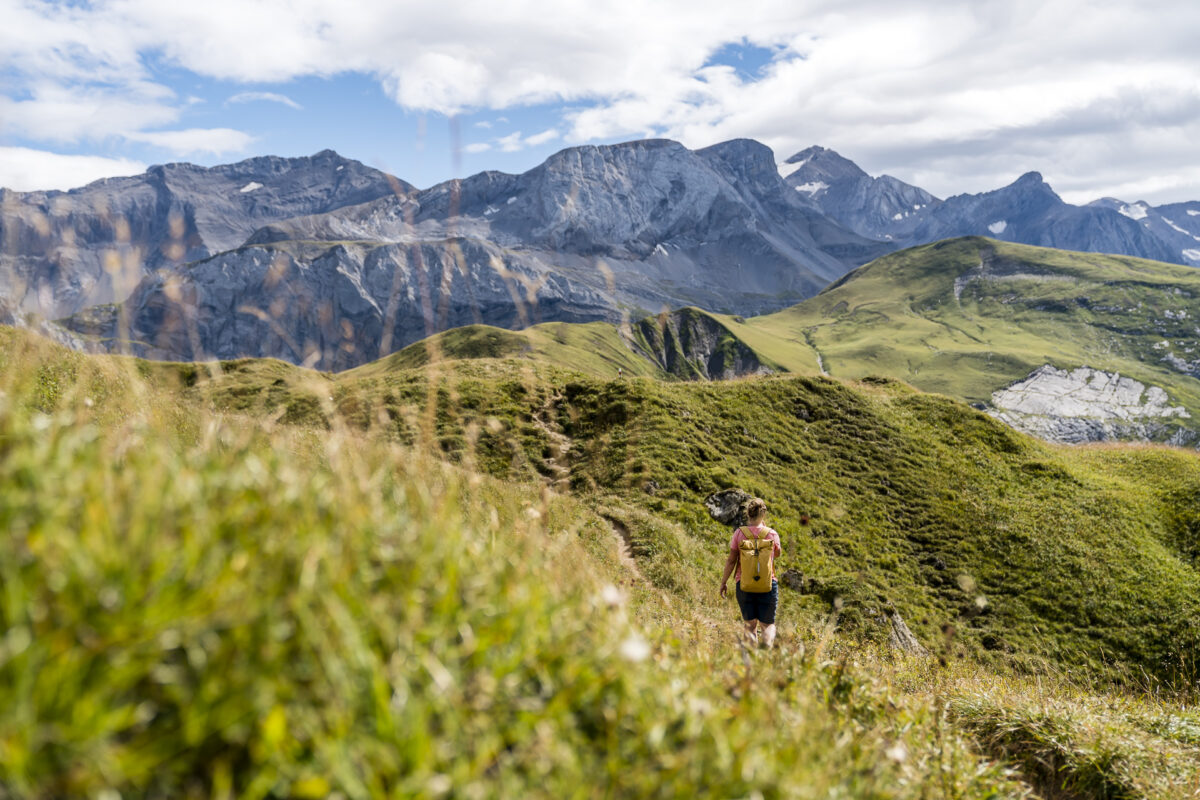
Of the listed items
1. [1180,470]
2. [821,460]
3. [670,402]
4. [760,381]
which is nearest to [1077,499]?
[1180,470]

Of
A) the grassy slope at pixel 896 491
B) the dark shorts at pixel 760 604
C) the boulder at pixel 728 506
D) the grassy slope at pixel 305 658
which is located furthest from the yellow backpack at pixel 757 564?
the boulder at pixel 728 506

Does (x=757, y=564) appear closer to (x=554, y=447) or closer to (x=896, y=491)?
(x=554, y=447)

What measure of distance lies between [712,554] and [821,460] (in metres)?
13.3

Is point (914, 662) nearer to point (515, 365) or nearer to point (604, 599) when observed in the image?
point (604, 599)

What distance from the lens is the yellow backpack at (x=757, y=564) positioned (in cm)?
1168

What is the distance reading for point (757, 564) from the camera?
461 inches

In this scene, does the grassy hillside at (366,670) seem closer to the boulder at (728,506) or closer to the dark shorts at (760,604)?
the dark shorts at (760,604)

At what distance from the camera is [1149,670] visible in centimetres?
2222

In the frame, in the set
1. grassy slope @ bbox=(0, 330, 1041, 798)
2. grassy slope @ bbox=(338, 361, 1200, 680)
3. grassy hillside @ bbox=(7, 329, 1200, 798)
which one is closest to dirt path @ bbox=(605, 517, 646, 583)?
grassy slope @ bbox=(338, 361, 1200, 680)

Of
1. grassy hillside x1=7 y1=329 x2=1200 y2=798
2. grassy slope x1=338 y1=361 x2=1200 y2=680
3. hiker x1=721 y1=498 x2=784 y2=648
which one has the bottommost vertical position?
grassy slope x1=338 y1=361 x2=1200 y2=680

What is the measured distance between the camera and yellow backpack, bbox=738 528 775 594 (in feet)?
38.3

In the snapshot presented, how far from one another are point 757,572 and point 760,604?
0.73 metres

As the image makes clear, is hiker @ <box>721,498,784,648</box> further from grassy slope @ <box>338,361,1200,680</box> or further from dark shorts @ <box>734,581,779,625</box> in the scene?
grassy slope @ <box>338,361,1200,680</box>

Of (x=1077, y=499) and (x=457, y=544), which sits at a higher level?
(x=457, y=544)
